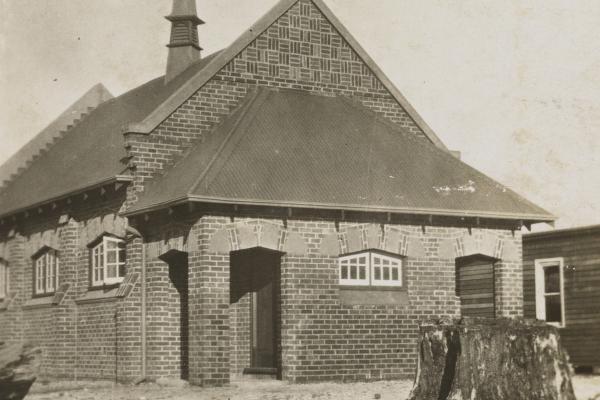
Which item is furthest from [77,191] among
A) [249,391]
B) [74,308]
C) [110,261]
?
[249,391]

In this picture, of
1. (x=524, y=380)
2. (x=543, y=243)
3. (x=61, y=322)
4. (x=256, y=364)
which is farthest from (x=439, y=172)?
(x=524, y=380)

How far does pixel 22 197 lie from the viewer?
2672 cm

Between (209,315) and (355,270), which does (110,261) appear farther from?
(355,270)

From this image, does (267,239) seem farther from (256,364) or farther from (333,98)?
(333,98)

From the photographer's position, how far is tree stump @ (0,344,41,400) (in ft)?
36.9

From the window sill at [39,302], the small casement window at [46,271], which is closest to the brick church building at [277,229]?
the window sill at [39,302]

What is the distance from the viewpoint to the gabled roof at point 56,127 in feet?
106

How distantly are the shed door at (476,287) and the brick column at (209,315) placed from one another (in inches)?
241

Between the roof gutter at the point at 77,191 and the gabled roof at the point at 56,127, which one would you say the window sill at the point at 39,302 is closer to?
the roof gutter at the point at 77,191

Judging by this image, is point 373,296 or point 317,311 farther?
point 373,296

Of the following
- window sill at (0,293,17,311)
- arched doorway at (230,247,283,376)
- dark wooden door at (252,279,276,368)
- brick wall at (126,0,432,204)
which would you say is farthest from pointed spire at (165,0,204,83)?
dark wooden door at (252,279,276,368)

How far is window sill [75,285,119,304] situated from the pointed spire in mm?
7232

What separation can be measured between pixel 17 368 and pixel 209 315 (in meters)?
7.27

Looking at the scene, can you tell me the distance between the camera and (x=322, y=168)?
20.2 meters
